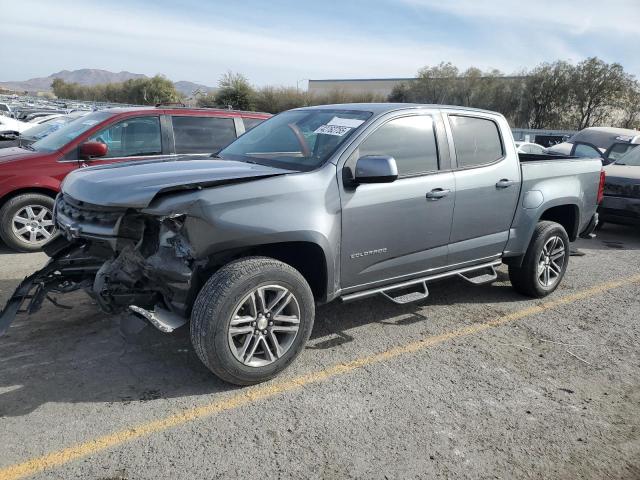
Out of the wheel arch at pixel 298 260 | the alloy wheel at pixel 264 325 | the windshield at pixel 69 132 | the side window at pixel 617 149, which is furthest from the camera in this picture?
the side window at pixel 617 149

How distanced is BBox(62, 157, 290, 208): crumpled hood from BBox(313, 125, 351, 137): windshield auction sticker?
0.58 meters

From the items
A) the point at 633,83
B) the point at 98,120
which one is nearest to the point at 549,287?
the point at 98,120

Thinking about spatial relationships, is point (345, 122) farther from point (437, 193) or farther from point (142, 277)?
point (142, 277)

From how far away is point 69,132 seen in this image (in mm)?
6809

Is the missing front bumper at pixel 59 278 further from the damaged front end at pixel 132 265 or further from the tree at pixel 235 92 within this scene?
the tree at pixel 235 92

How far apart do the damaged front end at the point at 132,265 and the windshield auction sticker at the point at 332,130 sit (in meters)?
1.49

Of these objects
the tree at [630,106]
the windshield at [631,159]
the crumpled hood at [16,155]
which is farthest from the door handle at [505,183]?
the tree at [630,106]

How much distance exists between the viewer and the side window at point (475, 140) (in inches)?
184

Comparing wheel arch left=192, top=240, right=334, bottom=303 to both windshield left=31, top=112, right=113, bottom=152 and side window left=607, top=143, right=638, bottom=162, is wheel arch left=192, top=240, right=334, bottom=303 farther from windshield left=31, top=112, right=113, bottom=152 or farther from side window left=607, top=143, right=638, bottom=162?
side window left=607, top=143, right=638, bottom=162

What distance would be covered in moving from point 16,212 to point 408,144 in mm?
4789

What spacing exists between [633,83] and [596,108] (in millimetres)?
2663

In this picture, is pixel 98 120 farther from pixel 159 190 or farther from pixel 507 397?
pixel 507 397

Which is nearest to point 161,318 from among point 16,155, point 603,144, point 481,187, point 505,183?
point 481,187

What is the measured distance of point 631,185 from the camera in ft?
28.3
